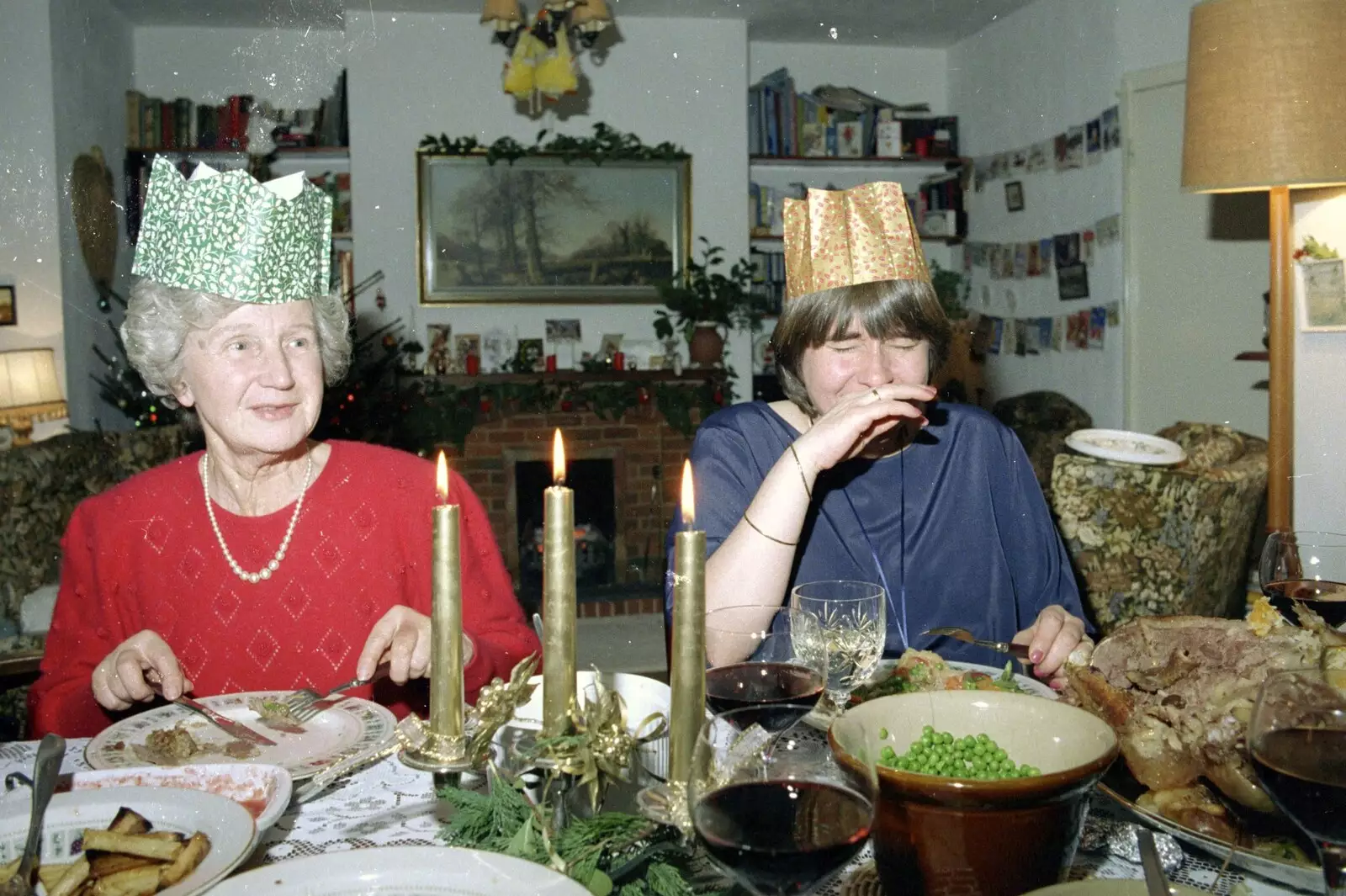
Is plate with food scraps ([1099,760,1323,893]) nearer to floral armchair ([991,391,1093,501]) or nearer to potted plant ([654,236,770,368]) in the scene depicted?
floral armchair ([991,391,1093,501])

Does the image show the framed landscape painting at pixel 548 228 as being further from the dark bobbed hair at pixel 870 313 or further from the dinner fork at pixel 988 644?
the dinner fork at pixel 988 644

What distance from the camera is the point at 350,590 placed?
156cm

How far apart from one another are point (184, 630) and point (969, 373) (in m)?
5.04

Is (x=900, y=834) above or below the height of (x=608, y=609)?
above

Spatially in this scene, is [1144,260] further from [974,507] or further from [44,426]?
[44,426]

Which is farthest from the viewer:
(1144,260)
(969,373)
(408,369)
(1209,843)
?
(969,373)

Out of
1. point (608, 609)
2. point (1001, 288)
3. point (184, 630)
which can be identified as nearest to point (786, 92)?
point (1001, 288)

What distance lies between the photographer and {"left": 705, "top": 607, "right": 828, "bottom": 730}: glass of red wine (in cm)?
82

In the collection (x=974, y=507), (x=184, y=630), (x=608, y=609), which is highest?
(x=974, y=507)

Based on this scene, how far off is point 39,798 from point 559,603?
469mm

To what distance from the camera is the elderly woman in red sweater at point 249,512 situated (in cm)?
143

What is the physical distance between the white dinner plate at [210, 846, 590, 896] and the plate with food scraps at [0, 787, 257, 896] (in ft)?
0.15

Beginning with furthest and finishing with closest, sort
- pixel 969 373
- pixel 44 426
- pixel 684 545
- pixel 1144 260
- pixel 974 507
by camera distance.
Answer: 1. pixel 969 373
2. pixel 1144 260
3. pixel 44 426
4. pixel 974 507
5. pixel 684 545

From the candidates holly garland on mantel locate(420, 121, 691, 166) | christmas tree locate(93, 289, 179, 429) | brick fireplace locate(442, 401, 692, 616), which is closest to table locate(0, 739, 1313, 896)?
christmas tree locate(93, 289, 179, 429)
